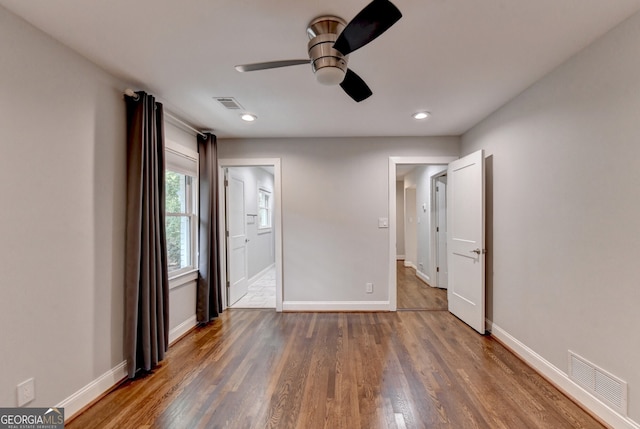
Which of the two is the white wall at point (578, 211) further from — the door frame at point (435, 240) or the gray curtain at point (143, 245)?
the gray curtain at point (143, 245)

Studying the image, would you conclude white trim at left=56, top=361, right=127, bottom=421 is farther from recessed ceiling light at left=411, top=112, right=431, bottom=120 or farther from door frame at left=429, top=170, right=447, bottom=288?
door frame at left=429, top=170, right=447, bottom=288

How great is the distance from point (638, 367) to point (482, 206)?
5.74 feet

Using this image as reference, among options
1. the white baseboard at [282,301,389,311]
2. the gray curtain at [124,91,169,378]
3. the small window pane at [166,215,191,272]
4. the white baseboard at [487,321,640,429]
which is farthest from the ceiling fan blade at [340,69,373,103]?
the white baseboard at [282,301,389,311]

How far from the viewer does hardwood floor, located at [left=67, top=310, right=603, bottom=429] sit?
5.91ft

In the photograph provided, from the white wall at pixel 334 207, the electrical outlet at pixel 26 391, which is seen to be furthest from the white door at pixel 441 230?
the electrical outlet at pixel 26 391

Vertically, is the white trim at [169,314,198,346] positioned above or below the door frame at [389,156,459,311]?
below

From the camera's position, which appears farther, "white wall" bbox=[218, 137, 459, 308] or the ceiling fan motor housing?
"white wall" bbox=[218, 137, 459, 308]

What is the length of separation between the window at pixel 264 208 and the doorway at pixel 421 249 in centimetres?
324

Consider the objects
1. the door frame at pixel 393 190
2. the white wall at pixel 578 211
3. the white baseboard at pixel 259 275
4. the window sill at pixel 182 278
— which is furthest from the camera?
the white baseboard at pixel 259 275

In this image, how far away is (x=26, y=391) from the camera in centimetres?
158

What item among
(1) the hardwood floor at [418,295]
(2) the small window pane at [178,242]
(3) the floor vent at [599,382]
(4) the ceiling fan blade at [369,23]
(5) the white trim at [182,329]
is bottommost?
(1) the hardwood floor at [418,295]

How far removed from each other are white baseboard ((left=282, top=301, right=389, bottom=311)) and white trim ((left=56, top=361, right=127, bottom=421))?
2032 mm

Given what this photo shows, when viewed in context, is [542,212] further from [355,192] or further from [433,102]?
[355,192]

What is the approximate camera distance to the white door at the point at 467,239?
3094mm
